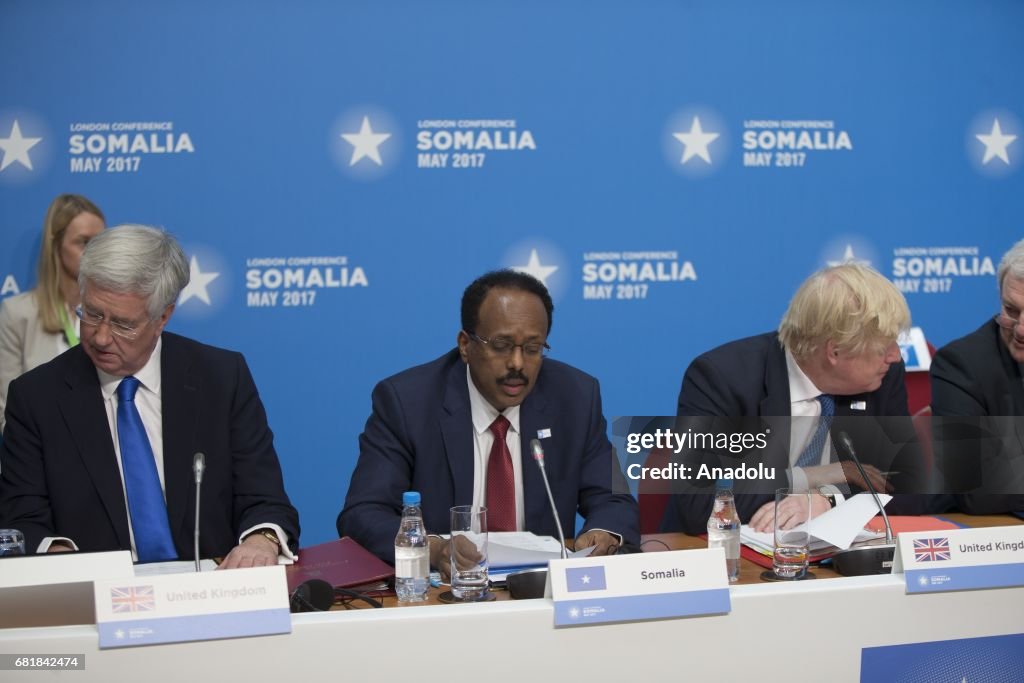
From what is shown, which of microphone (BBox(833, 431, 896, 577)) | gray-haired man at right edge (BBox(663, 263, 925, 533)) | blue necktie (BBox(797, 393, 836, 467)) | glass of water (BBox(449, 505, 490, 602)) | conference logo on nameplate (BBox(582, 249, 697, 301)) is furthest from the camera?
conference logo on nameplate (BBox(582, 249, 697, 301))

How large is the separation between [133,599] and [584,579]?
604 mm

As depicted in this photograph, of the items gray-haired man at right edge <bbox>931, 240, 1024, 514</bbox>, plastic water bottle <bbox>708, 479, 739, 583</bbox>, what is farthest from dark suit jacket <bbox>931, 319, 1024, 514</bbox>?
plastic water bottle <bbox>708, 479, 739, 583</bbox>

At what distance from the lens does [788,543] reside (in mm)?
2027

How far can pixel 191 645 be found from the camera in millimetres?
1311

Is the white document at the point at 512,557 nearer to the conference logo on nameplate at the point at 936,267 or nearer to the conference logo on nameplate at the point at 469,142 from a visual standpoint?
the conference logo on nameplate at the point at 469,142

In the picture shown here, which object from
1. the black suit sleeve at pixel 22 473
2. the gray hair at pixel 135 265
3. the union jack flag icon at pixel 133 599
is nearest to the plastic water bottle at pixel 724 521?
the union jack flag icon at pixel 133 599

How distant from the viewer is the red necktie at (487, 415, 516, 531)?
2498 millimetres

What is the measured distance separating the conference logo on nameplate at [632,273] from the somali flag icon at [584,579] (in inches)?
116

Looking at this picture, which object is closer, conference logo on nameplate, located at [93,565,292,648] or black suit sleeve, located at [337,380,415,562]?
conference logo on nameplate, located at [93,565,292,648]

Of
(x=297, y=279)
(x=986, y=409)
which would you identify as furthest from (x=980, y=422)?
(x=297, y=279)

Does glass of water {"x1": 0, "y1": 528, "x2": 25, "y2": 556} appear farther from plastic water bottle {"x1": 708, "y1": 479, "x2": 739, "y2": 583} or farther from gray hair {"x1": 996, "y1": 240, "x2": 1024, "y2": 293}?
gray hair {"x1": 996, "y1": 240, "x2": 1024, "y2": 293}

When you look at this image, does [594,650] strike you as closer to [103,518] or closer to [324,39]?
[103,518]

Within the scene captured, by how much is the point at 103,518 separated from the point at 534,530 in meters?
1.02

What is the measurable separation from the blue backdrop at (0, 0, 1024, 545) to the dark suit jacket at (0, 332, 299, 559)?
1.69 meters
